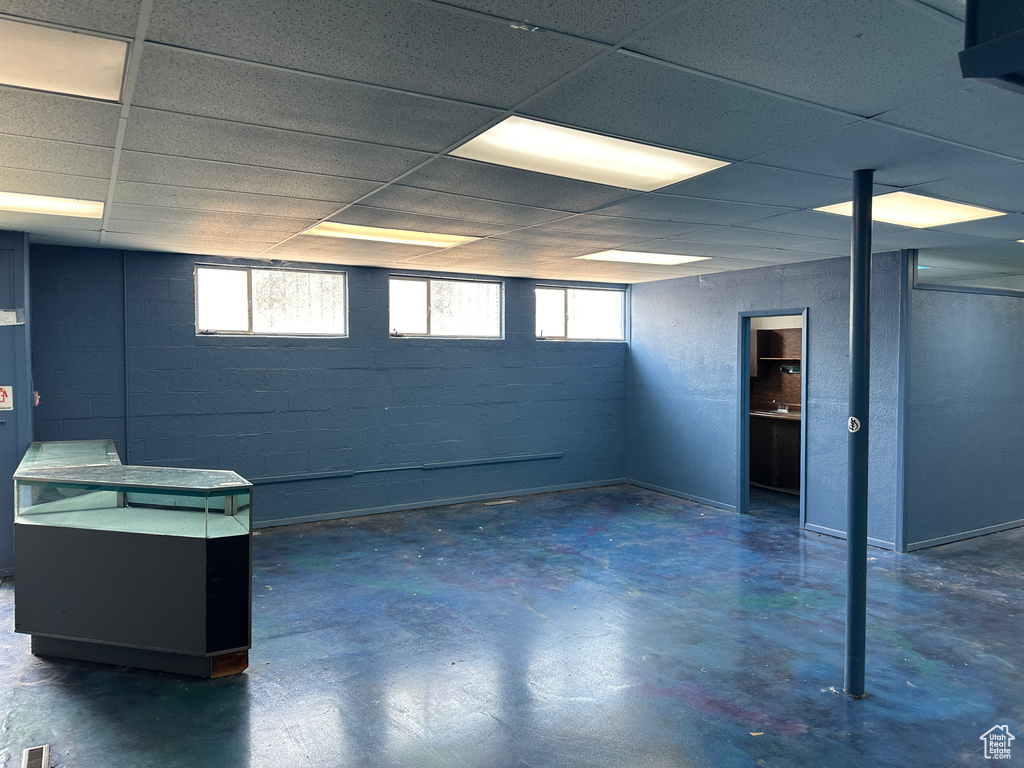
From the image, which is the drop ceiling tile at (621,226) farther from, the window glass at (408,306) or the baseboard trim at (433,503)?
the baseboard trim at (433,503)

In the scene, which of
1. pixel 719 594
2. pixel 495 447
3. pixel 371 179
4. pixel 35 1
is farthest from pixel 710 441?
pixel 35 1

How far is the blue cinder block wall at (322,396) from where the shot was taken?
6.04 meters

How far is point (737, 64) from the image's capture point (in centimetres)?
219

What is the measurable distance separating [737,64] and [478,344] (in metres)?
5.91

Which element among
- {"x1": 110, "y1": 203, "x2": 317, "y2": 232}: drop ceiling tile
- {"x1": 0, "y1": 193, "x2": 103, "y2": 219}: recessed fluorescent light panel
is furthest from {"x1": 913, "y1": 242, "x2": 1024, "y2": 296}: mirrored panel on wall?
{"x1": 0, "y1": 193, "x2": 103, "y2": 219}: recessed fluorescent light panel

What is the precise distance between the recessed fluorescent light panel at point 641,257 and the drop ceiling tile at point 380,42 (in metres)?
4.11

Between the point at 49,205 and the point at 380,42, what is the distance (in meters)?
3.46

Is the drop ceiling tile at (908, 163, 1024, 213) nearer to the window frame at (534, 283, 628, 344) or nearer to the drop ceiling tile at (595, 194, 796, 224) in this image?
the drop ceiling tile at (595, 194, 796, 224)

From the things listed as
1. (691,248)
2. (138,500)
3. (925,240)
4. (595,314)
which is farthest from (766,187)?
(595,314)

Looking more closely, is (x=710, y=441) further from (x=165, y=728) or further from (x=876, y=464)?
(x=165, y=728)

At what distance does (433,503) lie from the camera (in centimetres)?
775

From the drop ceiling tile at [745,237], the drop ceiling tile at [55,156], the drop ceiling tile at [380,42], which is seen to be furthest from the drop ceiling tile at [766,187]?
the drop ceiling tile at [55,156]

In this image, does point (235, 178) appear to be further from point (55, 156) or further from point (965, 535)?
point (965, 535)

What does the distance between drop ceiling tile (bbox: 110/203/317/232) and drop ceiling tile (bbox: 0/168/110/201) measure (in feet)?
1.00
